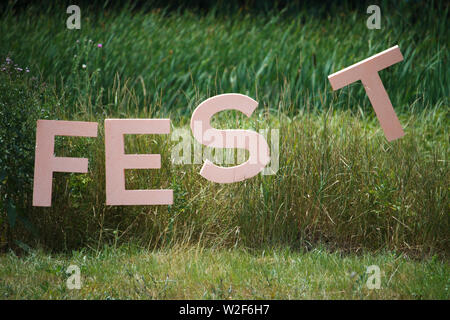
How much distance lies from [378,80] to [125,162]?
6.92 ft

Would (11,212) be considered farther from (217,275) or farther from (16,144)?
(217,275)

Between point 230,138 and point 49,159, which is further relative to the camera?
point 230,138

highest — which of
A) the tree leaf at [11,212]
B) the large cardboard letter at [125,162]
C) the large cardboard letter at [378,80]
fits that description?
the large cardboard letter at [378,80]

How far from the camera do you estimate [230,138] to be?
412 cm

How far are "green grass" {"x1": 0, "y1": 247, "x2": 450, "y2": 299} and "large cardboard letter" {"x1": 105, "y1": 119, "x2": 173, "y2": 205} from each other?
0.40 metres

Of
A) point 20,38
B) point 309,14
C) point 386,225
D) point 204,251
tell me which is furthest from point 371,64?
point 309,14

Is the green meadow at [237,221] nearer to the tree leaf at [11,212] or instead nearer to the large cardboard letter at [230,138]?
the tree leaf at [11,212]

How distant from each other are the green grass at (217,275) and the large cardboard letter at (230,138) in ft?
2.02

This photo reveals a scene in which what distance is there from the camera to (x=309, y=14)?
942 cm

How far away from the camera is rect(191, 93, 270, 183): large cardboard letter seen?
4070mm

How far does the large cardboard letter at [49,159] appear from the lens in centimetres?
391

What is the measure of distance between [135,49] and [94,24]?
4.17ft

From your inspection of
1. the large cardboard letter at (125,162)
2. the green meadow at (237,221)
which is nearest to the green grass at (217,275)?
the green meadow at (237,221)

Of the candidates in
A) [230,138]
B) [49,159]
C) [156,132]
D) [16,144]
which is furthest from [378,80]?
[16,144]
